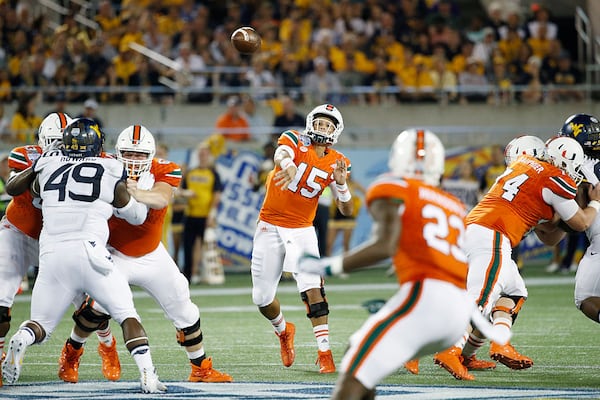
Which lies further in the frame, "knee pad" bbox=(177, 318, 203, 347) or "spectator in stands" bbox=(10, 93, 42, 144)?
"spectator in stands" bbox=(10, 93, 42, 144)

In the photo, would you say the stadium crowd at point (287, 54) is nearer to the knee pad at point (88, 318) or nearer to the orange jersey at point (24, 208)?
the orange jersey at point (24, 208)

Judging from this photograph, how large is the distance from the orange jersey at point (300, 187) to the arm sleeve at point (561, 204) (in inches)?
65.5

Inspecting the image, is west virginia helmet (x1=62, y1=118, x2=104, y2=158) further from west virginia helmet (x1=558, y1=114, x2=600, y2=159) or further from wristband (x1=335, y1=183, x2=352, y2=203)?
west virginia helmet (x1=558, y1=114, x2=600, y2=159)

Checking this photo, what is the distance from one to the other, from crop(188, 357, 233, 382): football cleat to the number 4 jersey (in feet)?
3.86

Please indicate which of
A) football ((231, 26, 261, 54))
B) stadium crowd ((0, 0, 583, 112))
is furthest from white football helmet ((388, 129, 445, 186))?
stadium crowd ((0, 0, 583, 112))

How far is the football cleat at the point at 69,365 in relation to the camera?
729cm

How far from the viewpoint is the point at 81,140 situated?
6.74 metres

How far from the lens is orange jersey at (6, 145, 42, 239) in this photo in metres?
7.41

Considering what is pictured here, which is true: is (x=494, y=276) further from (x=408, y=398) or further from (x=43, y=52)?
(x=43, y=52)

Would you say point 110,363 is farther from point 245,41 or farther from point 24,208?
point 245,41

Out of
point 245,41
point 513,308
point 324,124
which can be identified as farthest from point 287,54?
point 513,308

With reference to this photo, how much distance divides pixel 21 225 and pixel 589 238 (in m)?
4.06

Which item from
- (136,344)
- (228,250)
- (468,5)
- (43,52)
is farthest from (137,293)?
(468,5)

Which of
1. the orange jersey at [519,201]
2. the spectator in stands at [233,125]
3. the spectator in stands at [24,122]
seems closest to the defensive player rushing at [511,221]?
the orange jersey at [519,201]
